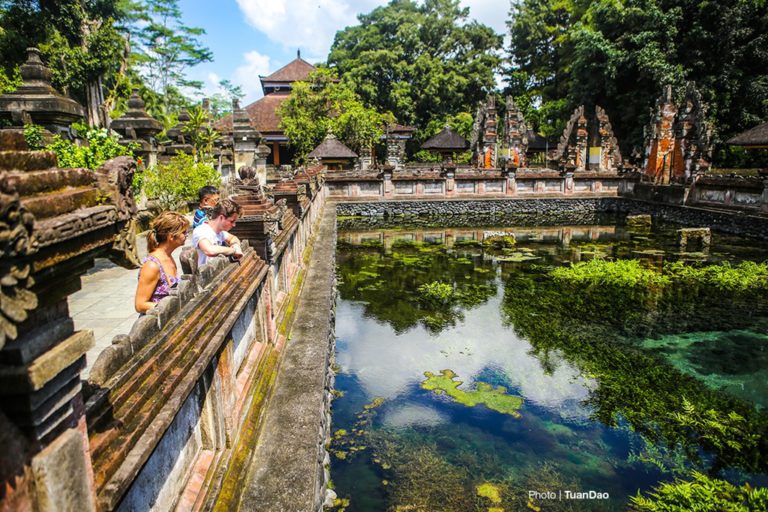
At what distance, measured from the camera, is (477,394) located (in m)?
6.32

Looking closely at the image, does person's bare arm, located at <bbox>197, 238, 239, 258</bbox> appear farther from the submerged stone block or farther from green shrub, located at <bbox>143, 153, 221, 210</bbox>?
the submerged stone block

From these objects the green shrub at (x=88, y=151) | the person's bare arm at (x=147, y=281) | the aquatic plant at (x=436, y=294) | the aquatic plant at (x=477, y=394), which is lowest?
the aquatic plant at (x=477, y=394)

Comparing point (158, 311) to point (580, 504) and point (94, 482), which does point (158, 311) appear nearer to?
point (94, 482)

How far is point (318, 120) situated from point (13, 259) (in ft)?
99.3

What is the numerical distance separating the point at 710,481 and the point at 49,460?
5369 millimetres

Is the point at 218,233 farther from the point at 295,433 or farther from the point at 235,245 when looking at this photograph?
the point at 295,433

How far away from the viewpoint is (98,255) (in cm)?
163

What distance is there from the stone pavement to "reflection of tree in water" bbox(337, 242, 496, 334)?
14.4ft

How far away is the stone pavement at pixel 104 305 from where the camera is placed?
4932 mm

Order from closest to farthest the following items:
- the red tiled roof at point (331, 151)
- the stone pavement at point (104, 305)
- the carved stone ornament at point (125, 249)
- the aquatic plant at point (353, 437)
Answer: the carved stone ornament at point (125, 249) < the stone pavement at point (104, 305) < the aquatic plant at point (353, 437) < the red tiled roof at point (331, 151)

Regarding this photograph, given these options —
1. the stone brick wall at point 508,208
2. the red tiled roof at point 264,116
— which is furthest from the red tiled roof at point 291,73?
the stone brick wall at point 508,208

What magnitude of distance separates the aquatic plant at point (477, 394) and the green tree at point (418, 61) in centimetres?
3459

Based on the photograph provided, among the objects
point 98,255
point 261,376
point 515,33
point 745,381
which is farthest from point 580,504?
point 515,33

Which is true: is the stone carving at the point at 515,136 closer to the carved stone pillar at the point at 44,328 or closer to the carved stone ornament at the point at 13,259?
the carved stone pillar at the point at 44,328
